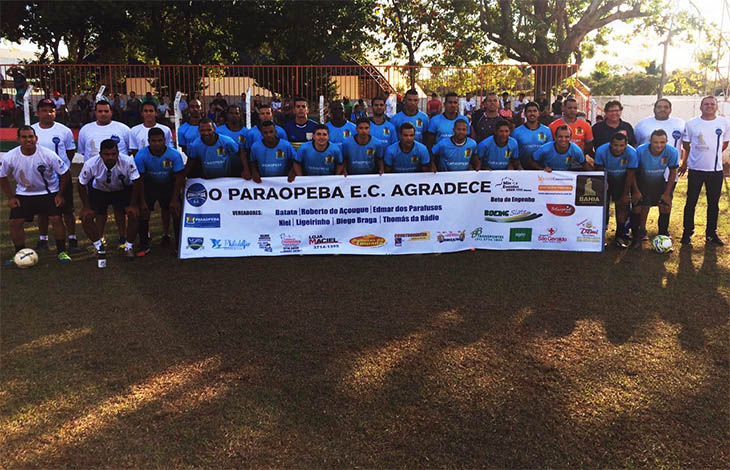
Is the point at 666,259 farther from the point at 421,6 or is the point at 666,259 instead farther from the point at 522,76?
the point at 421,6

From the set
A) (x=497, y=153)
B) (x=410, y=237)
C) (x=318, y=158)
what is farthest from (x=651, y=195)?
(x=318, y=158)

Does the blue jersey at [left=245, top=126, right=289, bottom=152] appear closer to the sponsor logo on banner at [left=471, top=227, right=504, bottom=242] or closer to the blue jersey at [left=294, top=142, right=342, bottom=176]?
the blue jersey at [left=294, top=142, right=342, bottom=176]

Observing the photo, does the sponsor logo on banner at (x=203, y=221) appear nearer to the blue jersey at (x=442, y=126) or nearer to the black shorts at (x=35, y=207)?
the black shorts at (x=35, y=207)

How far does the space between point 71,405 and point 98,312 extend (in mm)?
1955

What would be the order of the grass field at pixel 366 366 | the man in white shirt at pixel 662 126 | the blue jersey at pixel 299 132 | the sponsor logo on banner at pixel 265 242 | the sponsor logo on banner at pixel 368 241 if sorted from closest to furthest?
the grass field at pixel 366 366, the sponsor logo on banner at pixel 265 242, the sponsor logo on banner at pixel 368 241, the man in white shirt at pixel 662 126, the blue jersey at pixel 299 132

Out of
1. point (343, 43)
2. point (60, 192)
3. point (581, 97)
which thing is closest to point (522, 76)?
point (581, 97)

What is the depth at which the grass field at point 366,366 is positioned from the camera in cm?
347

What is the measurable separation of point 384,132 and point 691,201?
4.61m

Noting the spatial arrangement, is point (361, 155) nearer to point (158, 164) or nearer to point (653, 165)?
point (158, 164)

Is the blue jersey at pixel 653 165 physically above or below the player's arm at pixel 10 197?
above

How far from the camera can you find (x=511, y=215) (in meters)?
8.00

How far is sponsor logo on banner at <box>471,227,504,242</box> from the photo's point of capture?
8.03 m

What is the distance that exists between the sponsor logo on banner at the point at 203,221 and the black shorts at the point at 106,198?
3.10ft

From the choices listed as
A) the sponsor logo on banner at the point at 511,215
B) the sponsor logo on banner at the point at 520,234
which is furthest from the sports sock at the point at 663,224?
the sponsor logo on banner at the point at 520,234
